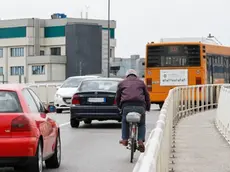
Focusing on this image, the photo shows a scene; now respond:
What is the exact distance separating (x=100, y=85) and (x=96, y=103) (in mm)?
679

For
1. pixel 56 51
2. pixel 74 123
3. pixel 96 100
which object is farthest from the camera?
pixel 56 51

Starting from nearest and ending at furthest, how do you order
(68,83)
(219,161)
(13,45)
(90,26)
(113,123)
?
1. (219,161)
2. (113,123)
3. (68,83)
4. (90,26)
5. (13,45)

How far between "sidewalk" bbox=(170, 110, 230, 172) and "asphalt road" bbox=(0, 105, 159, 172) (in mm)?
928

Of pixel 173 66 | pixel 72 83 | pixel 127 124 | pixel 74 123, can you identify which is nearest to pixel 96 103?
pixel 74 123

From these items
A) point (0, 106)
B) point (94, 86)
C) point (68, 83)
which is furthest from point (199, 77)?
point (0, 106)

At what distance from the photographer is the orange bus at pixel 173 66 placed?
32812 mm

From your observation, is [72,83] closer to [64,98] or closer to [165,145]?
[64,98]

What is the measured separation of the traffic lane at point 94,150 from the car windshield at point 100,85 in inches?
45.1

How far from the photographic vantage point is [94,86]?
20.6 meters

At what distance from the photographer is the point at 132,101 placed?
1235cm

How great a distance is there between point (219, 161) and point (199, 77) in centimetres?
2051

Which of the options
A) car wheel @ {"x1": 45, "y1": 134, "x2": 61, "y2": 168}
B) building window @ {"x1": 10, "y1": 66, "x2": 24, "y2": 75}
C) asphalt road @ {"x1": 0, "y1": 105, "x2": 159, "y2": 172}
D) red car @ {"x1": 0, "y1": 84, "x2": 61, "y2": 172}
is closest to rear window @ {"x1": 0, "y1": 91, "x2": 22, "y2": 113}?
red car @ {"x1": 0, "y1": 84, "x2": 61, "y2": 172}

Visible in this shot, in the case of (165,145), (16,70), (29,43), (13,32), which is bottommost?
(16,70)

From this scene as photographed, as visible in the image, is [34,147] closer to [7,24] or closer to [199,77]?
[199,77]
